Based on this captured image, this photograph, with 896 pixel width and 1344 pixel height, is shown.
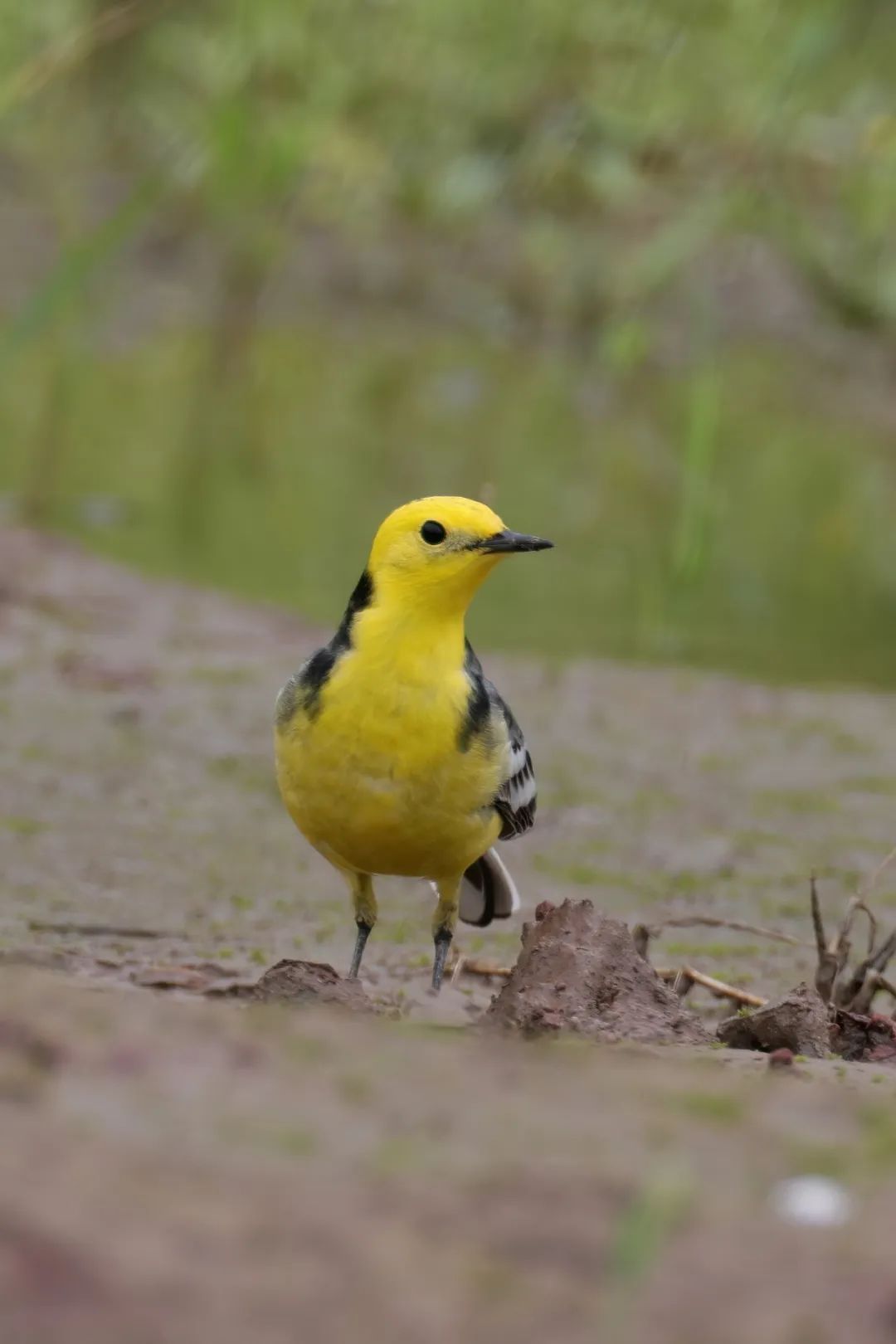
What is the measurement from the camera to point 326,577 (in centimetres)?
1046

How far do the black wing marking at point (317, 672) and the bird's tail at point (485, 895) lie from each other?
85 cm

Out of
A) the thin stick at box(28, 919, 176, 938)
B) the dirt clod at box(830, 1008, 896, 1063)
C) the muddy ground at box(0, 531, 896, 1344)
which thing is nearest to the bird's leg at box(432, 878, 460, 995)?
the muddy ground at box(0, 531, 896, 1344)

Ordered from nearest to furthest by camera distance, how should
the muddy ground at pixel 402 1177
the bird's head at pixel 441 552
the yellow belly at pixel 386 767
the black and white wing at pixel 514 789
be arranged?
1. the muddy ground at pixel 402 1177
2. the yellow belly at pixel 386 767
3. the bird's head at pixel 441 552
4. the black and white wing at pixel 514 789

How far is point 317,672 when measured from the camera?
428 centimetres

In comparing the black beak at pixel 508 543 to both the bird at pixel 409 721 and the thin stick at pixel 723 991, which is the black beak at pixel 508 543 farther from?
the thin stick at pixel 723 991

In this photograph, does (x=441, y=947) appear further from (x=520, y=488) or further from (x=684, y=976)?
(x=520, y=488)

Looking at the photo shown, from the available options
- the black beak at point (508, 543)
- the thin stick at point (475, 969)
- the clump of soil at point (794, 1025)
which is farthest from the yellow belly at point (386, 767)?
the clump of soil at point (794, 1025)

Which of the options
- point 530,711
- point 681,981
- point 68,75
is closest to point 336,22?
point 68,75

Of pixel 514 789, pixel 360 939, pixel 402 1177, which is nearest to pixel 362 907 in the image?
pixel 360 939

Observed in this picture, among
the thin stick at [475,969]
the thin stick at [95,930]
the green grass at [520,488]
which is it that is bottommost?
the thin stick at [95,930]

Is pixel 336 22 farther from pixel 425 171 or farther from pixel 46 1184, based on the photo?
pixel 46 1184

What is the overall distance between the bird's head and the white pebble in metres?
2.38

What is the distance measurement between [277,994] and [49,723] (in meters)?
3.78

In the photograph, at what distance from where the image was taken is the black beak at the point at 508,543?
13.8 feet
